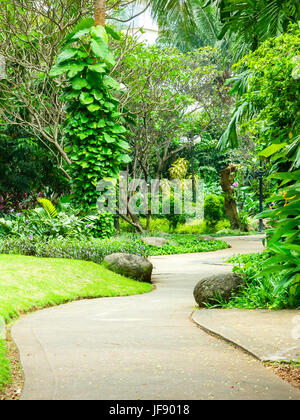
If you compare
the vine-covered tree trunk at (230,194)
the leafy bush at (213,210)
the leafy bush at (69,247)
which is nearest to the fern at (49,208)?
the leafy bush at (69,247)

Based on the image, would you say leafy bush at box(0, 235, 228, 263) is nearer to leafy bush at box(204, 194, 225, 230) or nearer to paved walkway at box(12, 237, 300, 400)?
paved walkway at box(12, 237, 300, 400)

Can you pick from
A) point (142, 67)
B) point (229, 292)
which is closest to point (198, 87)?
point (142, 67)

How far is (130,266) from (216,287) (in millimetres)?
3756

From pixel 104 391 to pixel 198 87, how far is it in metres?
20.7

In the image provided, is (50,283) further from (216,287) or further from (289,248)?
(289,248)

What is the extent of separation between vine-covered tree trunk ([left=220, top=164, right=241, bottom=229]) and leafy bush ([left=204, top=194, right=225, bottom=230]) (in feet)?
1.67

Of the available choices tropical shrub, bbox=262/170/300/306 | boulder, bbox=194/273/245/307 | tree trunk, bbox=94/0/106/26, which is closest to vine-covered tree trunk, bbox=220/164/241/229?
tree trunk, bbox=94/0/106/26

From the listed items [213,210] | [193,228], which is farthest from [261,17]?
[213,210]

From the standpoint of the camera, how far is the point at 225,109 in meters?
24.2

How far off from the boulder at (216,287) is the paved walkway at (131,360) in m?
0.33

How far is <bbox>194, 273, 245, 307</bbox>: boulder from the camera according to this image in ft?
22.7

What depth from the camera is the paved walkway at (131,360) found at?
3350 millimetres

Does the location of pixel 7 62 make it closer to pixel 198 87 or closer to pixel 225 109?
pixel 198 87

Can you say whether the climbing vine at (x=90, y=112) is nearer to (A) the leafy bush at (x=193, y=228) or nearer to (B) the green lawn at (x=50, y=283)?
(B) the green lawn at (x=50, y=283)
